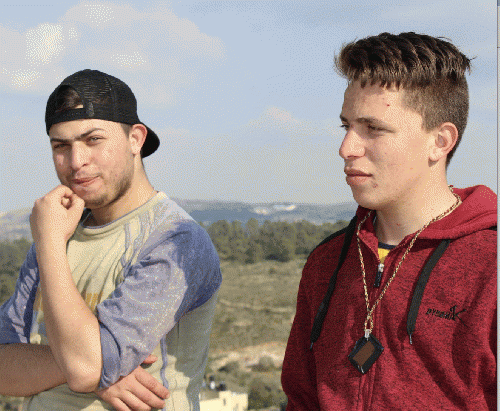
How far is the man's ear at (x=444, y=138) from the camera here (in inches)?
104

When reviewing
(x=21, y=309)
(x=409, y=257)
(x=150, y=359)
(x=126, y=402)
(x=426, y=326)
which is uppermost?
(x=409, y=257)

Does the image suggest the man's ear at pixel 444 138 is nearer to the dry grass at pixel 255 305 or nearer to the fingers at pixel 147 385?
the fingers at pixel 147 385

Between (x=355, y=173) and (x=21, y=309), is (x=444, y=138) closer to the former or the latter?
(x=355, y=173)

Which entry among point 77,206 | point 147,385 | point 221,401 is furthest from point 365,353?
point 221,401

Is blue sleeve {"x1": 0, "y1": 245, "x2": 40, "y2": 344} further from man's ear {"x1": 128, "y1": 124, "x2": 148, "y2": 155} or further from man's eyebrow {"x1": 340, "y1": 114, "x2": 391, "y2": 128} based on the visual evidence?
man's eyebrow {"x1": 340, "y1": 114, "x2": 391, "y2": 128}

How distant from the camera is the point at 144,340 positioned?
9.60 ft

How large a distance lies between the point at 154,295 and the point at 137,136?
1.02 meters

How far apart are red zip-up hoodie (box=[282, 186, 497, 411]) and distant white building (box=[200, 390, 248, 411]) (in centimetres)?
3463

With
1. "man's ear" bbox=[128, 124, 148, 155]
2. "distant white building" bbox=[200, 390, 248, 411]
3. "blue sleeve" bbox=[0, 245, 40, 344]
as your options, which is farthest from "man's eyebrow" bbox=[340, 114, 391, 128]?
"distant white building" bbox=[200, 390, 248, 411]

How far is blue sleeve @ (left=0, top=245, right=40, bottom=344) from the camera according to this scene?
342cm

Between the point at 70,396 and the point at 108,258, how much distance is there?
2.37 feet

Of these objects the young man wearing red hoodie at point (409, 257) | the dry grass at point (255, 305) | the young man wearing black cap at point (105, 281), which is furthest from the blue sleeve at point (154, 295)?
the dry grass at point (255, 305)

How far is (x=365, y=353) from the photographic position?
8.59 ft

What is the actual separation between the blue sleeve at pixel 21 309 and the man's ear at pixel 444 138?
2293 mm
